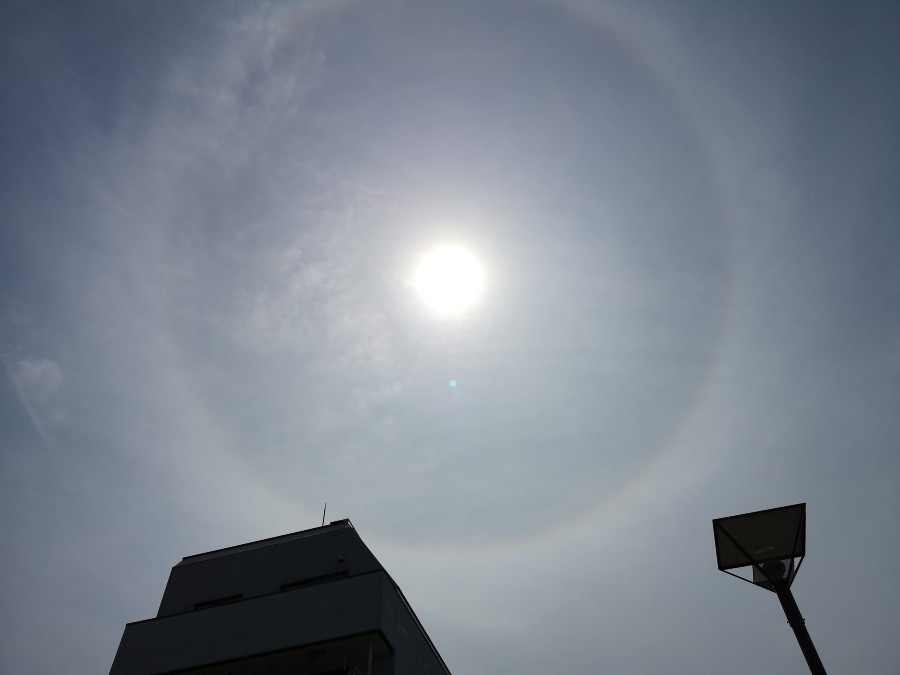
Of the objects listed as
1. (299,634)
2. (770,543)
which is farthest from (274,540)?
(770,543)

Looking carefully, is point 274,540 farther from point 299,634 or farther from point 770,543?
point 770,543

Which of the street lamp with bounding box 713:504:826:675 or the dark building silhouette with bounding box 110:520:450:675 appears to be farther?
the dark building silhouette with bounding box 110:520:450:675

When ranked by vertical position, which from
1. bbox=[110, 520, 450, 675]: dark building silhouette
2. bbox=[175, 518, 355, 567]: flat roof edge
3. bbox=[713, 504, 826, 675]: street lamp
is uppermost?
bbox=[175, 518, 355, 567]: flat roof edge

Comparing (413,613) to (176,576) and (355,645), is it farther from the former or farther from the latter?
(176,576)

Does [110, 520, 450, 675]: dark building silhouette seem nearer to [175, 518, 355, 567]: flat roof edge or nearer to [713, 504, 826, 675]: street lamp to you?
[175, 518, 355, 567]: flat roof edge

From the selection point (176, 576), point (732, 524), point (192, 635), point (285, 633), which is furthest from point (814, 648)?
point (176, 576)

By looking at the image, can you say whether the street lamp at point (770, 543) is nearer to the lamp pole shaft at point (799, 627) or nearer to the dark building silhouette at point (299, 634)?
the lamp pole shaft at point (799, 627)

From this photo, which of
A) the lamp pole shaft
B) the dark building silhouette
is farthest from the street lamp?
the dark building silhouette
